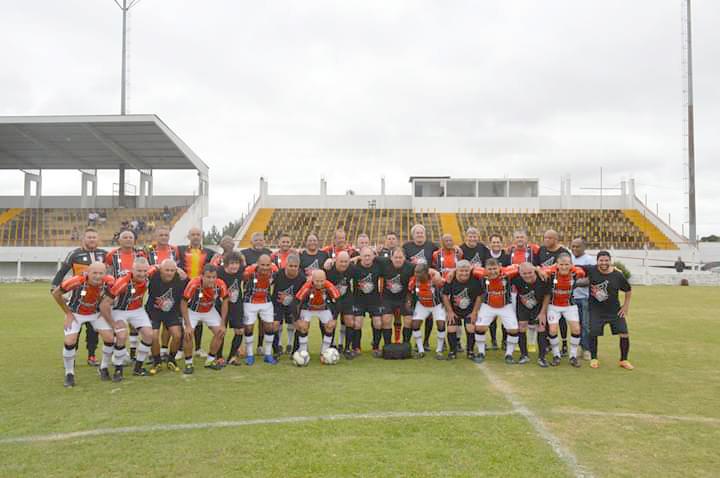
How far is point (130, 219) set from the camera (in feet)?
110

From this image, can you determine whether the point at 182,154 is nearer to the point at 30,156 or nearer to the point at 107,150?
the point at 107,150

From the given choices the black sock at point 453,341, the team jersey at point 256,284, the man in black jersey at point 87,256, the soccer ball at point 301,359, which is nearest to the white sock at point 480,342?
the black sock at point 453,341

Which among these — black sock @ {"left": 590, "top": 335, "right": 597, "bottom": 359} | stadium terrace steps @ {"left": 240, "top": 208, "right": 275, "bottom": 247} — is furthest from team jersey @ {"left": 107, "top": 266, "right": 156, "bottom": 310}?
stadium terrace steps @ {"left": 240, "top": 208, "right": 275, "bottom": 247}

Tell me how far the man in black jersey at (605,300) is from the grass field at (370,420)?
51 centimetres

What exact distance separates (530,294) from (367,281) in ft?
8.05

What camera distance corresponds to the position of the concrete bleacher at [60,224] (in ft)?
102

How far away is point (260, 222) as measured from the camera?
36.7 meters

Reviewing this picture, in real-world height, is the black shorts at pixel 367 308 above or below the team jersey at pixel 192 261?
below

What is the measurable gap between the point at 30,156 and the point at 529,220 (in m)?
33.0

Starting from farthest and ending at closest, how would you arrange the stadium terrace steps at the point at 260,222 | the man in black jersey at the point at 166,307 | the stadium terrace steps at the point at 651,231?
the stadium terrace steps at the point at 260,222 < the stadium terrace steps at the point at 651,231 < the man in black jersey at the point at 166,307

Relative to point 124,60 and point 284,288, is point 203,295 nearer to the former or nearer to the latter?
point 284,288

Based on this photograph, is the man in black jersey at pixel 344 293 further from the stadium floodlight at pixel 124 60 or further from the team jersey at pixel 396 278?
the stadium floodlight at pixel 124 60

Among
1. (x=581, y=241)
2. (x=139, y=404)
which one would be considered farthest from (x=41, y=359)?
(x=581, y=241)

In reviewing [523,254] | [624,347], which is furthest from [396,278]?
[624,347]
